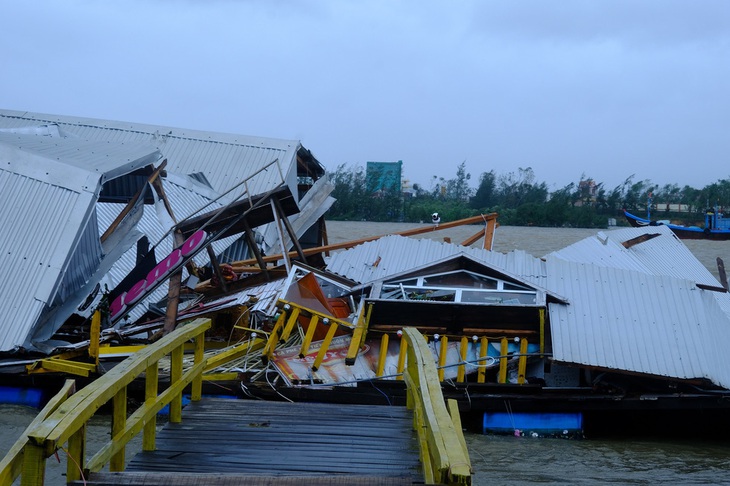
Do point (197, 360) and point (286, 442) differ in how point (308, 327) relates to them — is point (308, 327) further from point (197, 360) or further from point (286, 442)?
point (286, 442)

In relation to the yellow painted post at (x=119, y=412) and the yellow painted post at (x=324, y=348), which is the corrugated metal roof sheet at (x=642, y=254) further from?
the yellow painted post at (x=119, y=412)

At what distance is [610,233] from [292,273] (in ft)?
28.8

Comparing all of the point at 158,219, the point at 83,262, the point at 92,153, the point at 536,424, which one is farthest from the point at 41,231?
the point at 536,424

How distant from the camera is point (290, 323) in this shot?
11.7 metres

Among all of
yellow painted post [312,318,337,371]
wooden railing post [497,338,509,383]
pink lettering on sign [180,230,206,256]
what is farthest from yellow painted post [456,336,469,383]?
pink lettering on sign [180,230,206,256]

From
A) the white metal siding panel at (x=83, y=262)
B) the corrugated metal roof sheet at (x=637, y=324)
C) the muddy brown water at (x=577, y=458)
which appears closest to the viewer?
the muddy brown water at (x=577, y=458)

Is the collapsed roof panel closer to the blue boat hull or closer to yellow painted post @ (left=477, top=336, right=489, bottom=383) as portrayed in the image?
yellow painted post @ (left=477, top=336, right=489, bottom=383)

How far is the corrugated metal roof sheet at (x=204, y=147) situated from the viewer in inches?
947

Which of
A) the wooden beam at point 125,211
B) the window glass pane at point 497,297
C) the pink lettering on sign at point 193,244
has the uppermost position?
the wooden beam at point 125,211

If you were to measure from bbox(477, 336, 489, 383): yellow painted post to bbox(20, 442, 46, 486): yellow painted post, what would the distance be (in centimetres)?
879

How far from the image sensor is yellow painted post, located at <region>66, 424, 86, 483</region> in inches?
151

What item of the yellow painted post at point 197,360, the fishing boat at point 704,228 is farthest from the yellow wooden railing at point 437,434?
the fishing boat at point 704,228

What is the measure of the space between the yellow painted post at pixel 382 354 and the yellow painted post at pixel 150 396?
6.53 meters

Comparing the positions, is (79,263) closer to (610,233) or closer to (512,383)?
(512,383)
